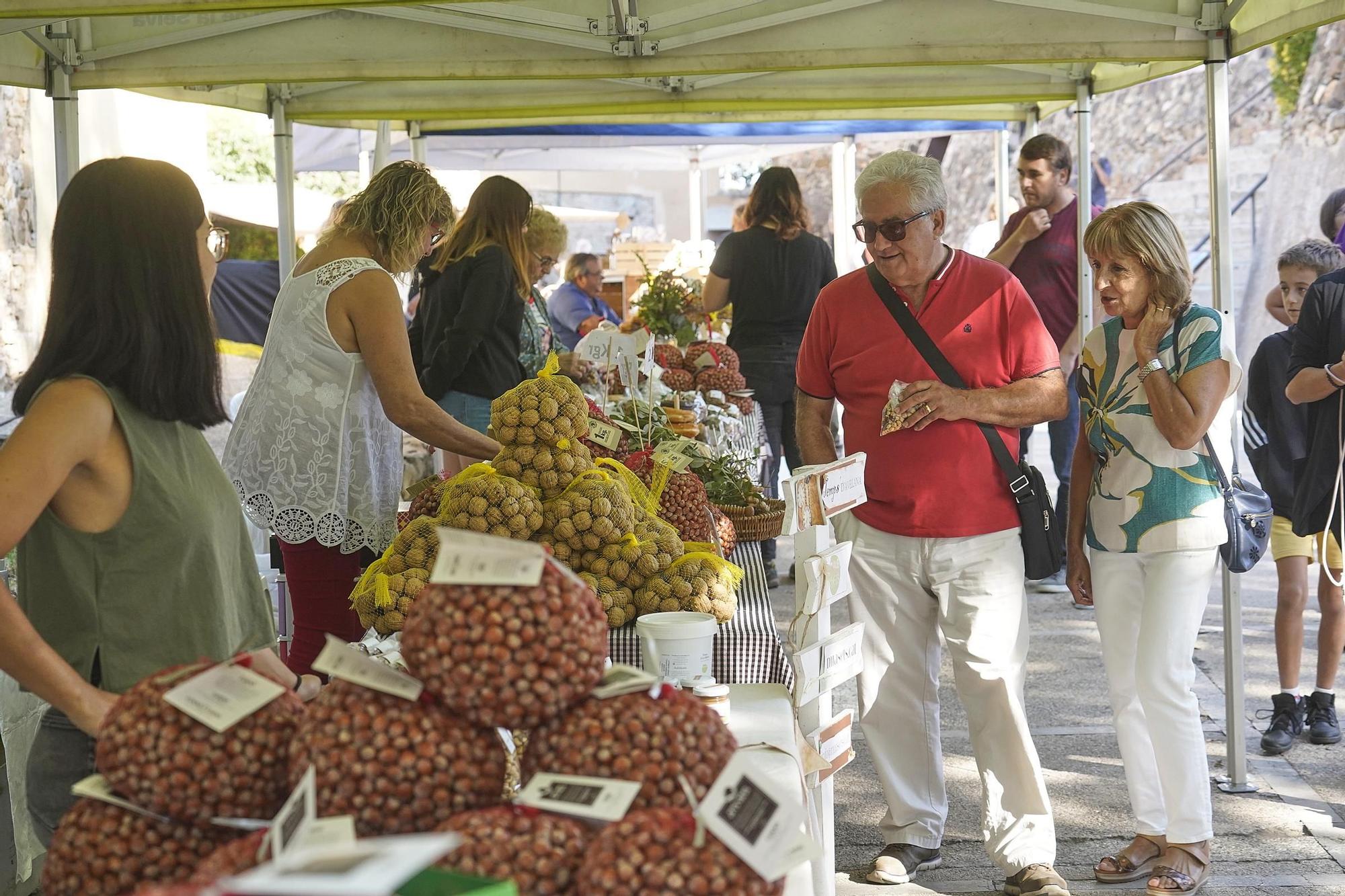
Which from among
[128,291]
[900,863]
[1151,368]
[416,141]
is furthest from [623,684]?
[416,141]

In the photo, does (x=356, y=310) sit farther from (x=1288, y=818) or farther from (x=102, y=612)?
(x=1288, y=818)

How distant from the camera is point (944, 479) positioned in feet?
8.92

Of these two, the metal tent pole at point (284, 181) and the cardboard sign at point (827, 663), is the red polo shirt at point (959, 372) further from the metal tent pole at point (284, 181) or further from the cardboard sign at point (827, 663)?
the metal tent pole at point (284, 181)

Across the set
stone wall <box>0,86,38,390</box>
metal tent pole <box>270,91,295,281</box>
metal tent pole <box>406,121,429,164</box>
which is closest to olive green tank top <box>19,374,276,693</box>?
metal tent pole <box>270,91,295,281</box>

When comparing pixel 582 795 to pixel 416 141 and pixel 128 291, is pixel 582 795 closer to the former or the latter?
pixel 128 291

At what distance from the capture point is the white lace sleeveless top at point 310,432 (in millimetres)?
2672

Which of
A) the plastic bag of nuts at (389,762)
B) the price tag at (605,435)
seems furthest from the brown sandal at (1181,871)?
the plastic bag of nuts at (389,762)

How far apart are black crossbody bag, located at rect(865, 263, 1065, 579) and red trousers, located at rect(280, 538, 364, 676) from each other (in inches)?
54.9

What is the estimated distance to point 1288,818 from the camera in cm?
327

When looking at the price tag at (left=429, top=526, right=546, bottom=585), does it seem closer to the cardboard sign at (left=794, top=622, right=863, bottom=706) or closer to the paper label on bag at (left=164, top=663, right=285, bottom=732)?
the paper label on bag at (left=164, top=663, right=285, bottom=732)

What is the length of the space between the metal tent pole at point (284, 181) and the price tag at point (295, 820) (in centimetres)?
404

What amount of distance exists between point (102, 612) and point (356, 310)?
1.25 metres

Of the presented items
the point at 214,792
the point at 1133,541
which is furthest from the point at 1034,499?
the point at 214,792

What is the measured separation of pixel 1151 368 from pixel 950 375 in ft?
1.46
